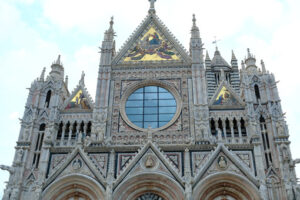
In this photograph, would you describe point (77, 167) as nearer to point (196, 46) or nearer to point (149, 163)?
point (149, 163)

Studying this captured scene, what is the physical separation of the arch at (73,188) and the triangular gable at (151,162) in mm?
1314

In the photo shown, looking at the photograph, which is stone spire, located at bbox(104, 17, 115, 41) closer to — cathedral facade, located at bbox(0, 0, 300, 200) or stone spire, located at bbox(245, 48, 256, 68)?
cathedral facade, located at bbox(0, 0, 300, 200)

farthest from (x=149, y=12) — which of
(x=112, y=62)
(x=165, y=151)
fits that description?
(x=165, y=151)

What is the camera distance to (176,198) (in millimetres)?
19266

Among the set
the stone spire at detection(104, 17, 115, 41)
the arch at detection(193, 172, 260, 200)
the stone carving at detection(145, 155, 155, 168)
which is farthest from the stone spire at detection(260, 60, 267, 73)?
the stone spire at detection(104, 17, 115, 41)

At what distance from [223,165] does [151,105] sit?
6.31 meters

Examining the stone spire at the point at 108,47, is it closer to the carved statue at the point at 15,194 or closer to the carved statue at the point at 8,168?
the carved statue at the point at 8,168

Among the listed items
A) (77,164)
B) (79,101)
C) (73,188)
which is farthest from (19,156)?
(79,101)

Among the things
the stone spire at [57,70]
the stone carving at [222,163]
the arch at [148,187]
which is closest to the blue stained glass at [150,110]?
the arch at [148,187]

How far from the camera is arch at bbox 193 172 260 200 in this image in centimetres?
1911

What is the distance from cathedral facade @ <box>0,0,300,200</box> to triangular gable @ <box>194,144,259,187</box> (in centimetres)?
5

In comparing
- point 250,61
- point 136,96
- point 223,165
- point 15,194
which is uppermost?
point 250,61

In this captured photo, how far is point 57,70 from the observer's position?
25172 mm

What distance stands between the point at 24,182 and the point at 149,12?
15.6 m
